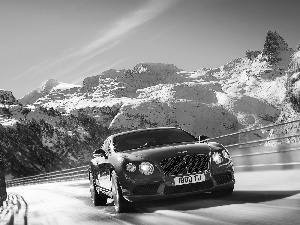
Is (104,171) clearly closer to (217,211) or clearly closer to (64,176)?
(217,211)

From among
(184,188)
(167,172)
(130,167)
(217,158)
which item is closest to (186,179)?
(184,188)

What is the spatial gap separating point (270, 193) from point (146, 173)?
2097 mm

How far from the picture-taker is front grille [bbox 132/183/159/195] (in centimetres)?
717

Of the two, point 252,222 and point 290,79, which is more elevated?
point 290,79

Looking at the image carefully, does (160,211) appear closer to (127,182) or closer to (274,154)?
(127,182)

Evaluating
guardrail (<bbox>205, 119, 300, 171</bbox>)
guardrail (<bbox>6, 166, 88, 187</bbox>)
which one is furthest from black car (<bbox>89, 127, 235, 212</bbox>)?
guardrail (<bbox>6, 166, 88, 187</bbox>)

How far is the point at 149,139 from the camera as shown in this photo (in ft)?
28.6

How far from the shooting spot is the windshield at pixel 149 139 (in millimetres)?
8414

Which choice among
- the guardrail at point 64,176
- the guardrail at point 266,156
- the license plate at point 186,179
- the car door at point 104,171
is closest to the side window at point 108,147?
the car door at point 104,171

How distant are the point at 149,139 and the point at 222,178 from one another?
1769 millimetres

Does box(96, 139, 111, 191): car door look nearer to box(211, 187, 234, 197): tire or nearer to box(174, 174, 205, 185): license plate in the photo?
box(174, 174, 205, 185): license plate

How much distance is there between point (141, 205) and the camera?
8195 mm

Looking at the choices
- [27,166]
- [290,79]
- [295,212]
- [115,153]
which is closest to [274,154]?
[115,153]

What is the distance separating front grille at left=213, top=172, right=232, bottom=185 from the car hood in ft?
1.30
